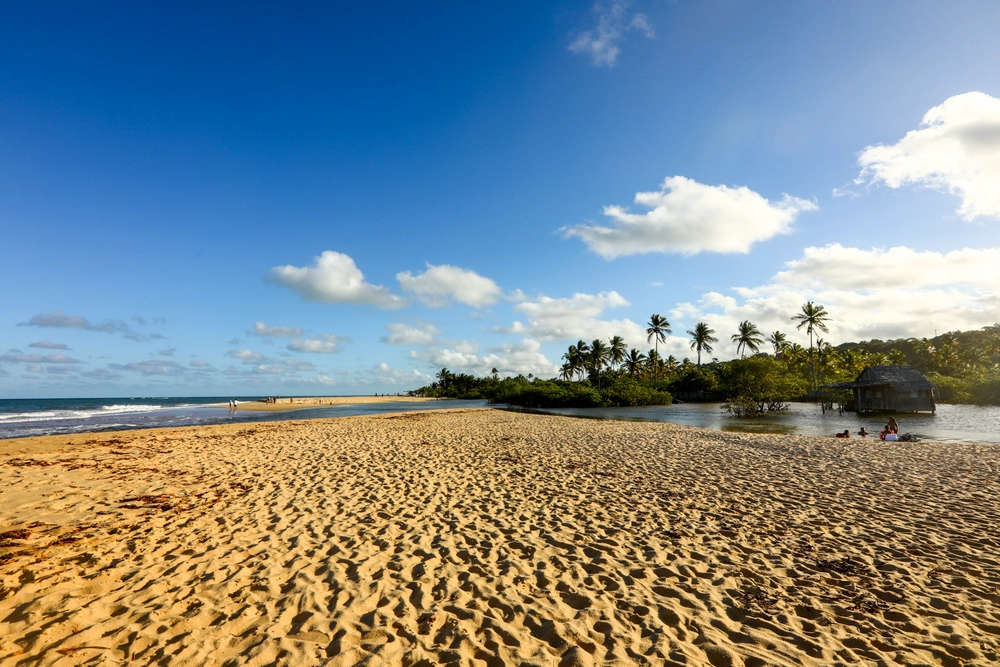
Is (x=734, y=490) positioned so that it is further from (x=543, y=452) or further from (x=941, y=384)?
(x=941, y=384)

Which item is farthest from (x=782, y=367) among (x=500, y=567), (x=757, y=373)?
(x=500, y=567)

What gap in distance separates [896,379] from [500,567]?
150ft

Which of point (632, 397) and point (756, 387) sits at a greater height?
point (756, 387)

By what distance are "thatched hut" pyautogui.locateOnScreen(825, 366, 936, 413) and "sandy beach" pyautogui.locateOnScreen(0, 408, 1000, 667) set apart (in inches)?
1277

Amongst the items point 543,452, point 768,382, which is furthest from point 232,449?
point 768,382

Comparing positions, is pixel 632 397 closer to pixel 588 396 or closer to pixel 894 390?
pixel 588 396

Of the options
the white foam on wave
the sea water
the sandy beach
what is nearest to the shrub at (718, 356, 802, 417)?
the sandy beach

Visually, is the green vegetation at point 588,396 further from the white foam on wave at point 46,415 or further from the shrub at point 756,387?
the white foam on wave at point 46,415

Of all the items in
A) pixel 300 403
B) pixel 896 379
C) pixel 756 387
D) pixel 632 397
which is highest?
pixel 896 379

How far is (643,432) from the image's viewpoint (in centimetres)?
2203

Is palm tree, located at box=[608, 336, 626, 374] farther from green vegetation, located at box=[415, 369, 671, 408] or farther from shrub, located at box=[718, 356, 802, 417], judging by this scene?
shrub, located at box=[718, 356, 802, 417]

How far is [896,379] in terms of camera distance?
36875 mm

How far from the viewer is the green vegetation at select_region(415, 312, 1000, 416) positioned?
153ft

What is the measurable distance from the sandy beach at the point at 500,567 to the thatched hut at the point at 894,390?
106 feet
